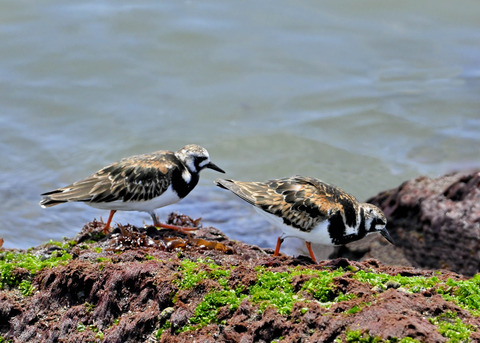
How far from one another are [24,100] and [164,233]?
7.35m

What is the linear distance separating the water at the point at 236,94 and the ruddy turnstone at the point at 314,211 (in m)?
2.90

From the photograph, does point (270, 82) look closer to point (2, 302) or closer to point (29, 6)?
point (29, 6)

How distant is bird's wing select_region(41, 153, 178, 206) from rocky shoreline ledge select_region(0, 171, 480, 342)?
965 mm

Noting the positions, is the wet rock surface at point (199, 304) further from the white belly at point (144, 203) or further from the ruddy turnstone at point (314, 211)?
the white belly at point (144, 203)

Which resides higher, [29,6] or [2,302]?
[29,6]

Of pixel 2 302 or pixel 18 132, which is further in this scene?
pixel 18 132

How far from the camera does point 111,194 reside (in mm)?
6398

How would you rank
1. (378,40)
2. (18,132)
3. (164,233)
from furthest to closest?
(378,40)
(18,132)
(164,233)

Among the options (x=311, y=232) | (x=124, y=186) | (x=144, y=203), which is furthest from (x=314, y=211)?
(x=124, y=186)

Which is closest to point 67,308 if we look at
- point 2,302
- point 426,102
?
point 2,302

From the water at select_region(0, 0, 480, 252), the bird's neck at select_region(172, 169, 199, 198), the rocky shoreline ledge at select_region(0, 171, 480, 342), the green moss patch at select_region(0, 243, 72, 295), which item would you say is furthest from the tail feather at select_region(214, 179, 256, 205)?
the water at select_region(0, 0, 480, 252)

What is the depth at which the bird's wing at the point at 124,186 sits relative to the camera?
21.0 feet

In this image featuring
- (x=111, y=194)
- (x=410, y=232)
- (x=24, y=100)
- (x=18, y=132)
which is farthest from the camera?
(x=24, y=100)

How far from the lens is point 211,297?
4.05 metres
